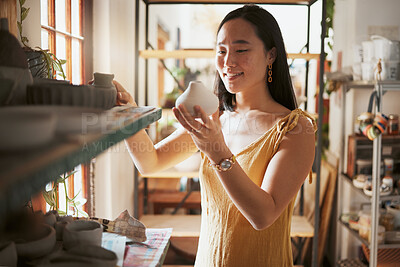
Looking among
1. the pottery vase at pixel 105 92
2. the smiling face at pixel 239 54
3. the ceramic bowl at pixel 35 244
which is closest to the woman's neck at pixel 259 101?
the smiling face at pixel 239 54

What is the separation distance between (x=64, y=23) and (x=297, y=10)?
4.22 metres

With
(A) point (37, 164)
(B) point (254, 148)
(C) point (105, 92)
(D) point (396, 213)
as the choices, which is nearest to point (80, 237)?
(C) point (105, 92)

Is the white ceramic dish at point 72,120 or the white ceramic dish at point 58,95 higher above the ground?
the white ceramic dish at point 58,95

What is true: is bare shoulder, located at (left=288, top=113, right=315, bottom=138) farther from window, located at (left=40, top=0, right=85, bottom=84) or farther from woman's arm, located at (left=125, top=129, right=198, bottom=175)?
window, located at (left=40, top=0, right=85, bottom=84)

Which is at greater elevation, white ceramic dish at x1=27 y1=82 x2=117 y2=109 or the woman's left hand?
white ceramic dish at x1=27 y1=82 x2=117 y2=109

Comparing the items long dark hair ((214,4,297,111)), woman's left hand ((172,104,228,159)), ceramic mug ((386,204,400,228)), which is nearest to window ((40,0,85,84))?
long dark hair ((214,4,297,111))

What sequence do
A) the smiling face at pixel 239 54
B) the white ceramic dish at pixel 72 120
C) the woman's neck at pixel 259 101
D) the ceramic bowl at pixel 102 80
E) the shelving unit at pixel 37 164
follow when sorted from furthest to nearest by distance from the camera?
the woman's neck at pixel 259 101, the smiling face at pixel 239 54, the ceramic bowl at pixel 102 80, the white ceramic dish at pixel 72 120, the shelving unit at pixel 37 164

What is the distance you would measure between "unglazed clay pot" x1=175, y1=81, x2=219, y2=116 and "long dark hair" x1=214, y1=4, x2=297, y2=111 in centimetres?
40

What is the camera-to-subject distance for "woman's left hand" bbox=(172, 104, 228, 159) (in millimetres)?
886

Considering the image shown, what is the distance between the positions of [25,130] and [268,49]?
1.09 metres

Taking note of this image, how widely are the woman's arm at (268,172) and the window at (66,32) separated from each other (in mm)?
866

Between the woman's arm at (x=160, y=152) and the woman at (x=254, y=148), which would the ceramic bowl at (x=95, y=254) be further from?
the woman's arm at (x=160, y=152)

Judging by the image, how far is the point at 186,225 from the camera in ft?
8.96

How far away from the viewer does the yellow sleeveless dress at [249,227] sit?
52.0 inches
